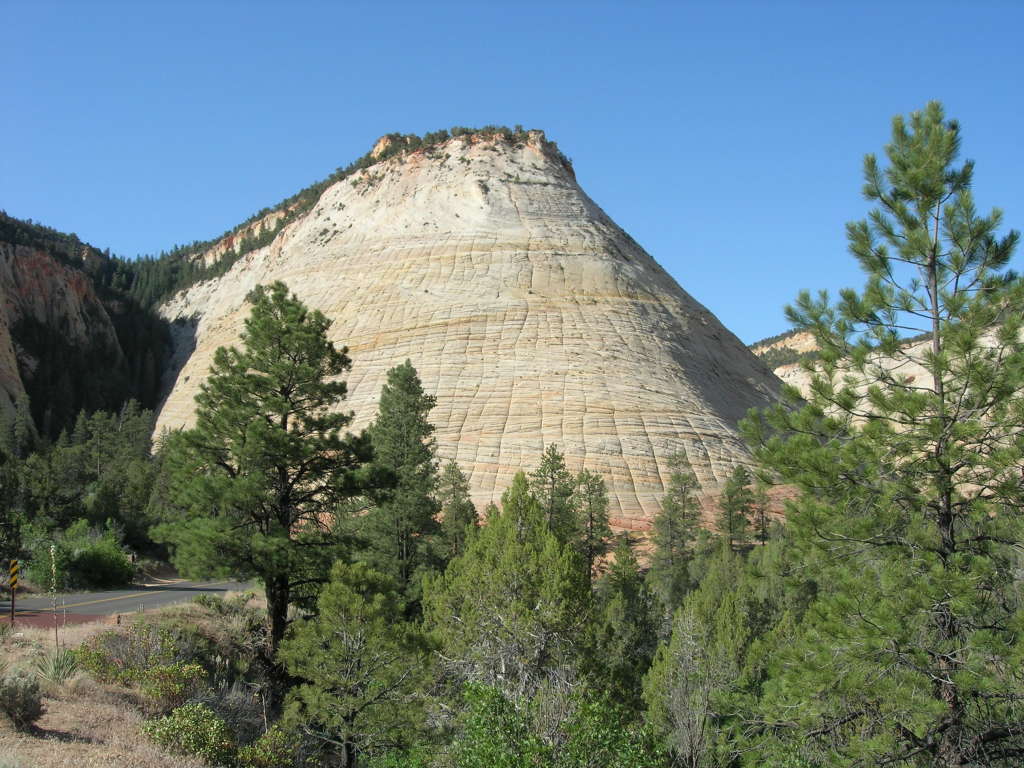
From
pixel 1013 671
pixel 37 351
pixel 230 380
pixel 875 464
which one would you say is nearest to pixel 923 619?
pixel 1013 671

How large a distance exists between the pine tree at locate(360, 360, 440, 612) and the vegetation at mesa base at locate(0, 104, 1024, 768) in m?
0.97

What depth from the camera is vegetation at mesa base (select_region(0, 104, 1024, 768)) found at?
896 centimetres

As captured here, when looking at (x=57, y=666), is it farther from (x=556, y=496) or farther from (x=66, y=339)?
(x=66, y=339)

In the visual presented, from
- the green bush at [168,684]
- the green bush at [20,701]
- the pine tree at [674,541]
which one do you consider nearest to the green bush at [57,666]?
the green bush at [168,684]

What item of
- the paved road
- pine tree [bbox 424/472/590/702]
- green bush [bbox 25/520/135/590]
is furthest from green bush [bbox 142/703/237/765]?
green bush [bbox 25/520/135/590]

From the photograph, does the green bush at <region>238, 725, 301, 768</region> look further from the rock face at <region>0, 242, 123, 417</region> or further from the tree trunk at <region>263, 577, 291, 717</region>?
the rock face at <region>0, 242, 123, 417</region>

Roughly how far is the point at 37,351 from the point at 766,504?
76188 mm

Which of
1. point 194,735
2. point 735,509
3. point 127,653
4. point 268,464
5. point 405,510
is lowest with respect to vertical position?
point 194,735

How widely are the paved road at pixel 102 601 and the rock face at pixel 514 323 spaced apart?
50.0 feet

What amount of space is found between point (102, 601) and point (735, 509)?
25.8 meters

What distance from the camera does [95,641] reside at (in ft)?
46.0

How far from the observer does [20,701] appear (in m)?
9.46

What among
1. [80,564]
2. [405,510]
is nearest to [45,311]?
[80,564]

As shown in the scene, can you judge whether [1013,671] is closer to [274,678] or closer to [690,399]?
[274,678]
